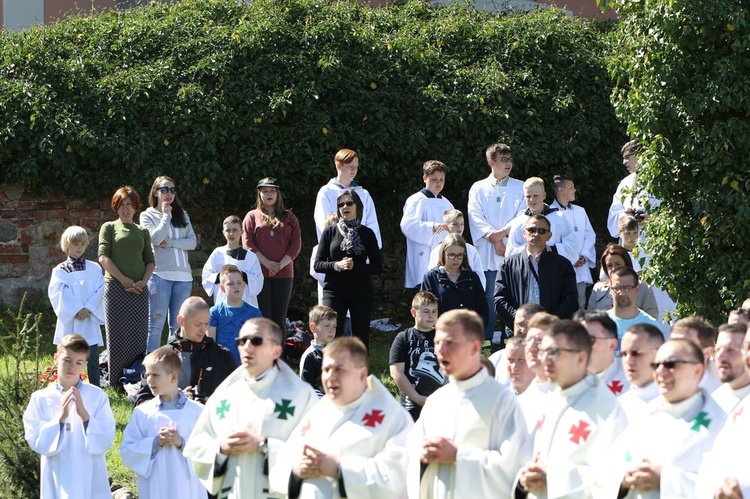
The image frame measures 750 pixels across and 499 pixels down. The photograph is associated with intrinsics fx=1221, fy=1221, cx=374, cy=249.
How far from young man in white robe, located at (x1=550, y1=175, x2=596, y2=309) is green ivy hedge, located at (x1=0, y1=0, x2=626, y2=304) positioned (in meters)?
1.64

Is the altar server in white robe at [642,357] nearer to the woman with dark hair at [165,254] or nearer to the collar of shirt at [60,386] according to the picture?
the collar of shirt at [60,386]

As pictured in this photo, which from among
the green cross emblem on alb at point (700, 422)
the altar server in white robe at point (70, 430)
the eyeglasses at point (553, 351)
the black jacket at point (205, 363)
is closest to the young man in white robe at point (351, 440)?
the eyeglasses at point (553, 351)

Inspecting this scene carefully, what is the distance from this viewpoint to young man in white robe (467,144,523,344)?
39.5 feet

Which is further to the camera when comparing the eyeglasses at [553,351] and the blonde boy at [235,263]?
the blonde boy at [235,263]

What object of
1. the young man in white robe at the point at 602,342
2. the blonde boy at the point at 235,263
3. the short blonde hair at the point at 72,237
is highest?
the short blonde hair at the point at 72,237

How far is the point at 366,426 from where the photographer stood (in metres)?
6.41

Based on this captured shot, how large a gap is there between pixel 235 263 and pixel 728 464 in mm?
6229

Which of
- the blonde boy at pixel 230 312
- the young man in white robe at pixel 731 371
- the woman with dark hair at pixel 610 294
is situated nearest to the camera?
the young man in white robe at pixel 731 371

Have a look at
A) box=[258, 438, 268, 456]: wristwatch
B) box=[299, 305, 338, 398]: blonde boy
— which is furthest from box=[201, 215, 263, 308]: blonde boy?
box=[258, 438, 268, 456]: wristwatch

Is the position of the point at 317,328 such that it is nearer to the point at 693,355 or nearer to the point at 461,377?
the point at 461,377

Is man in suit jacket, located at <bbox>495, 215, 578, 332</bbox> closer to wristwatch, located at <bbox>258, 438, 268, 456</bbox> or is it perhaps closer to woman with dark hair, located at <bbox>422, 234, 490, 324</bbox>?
woman with dark hair, located at <bbox>422, 234, 490, 324</bbox>

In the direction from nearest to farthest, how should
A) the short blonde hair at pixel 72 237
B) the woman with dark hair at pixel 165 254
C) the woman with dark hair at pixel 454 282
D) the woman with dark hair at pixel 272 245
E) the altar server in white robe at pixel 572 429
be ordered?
the altar server in white robe at pixel 572 429 < the woman with dark hair at pixel 454 282 < the short blonde hair at pixel 72 237 < the woman with dark hair at pixel 165 254 < the woman with dark hair at pixel 272 245

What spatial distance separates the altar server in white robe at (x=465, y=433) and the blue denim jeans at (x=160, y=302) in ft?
17.8

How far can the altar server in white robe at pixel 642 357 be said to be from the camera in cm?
637
